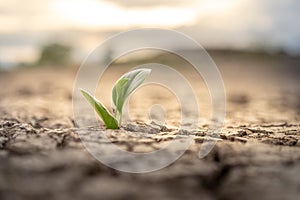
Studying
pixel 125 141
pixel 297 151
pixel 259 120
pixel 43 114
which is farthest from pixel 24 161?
pixel 259 120

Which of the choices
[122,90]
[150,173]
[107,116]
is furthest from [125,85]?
[150,173]

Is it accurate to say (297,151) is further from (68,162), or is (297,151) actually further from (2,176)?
(2,176)

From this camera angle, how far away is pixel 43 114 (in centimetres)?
288

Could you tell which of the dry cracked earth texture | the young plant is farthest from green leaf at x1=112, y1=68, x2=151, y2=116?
the dry cracked earth texture

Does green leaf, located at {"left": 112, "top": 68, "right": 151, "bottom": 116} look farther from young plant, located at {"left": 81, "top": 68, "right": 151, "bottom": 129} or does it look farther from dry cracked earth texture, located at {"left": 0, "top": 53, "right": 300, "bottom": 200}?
dry cracked earth texture, located at {"left": 0, "top": 53, "right": 300, "bottom": 200}

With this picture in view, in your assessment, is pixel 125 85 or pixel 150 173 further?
pixel 125 85

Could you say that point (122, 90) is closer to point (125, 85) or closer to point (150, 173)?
point (125, 85)

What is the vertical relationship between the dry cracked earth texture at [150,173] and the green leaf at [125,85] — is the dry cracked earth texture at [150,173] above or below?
below

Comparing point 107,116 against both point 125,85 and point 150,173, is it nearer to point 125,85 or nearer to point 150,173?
point 125,85

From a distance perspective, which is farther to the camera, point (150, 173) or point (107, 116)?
point (107, 116)

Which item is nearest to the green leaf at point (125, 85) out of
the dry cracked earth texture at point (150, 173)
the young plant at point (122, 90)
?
the young plant at point (122, 90)

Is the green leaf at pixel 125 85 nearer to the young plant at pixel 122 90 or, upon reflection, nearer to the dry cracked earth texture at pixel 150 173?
the young plant at pixel 122 90

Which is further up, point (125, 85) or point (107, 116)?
point (125, 85)

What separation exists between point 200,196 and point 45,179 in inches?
18.0
